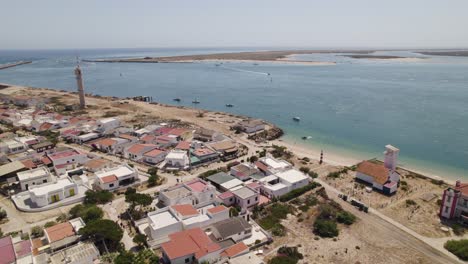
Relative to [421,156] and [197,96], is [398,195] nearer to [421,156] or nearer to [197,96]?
[421,156]

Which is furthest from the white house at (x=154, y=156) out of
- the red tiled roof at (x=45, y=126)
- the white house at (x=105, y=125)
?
the red tiled roof at (x=45, y=126)

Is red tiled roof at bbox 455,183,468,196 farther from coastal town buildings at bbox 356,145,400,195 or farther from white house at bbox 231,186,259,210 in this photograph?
white house at bbox 231,186,259,210

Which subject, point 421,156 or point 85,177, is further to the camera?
point 421,156

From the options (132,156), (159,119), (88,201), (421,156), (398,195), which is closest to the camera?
(88,201)

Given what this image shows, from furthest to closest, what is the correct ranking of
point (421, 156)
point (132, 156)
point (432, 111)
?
point (432, 111)
point (421, 156)
point (132, 156)

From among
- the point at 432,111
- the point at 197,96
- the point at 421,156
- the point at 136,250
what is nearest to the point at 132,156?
the point at 136,250
